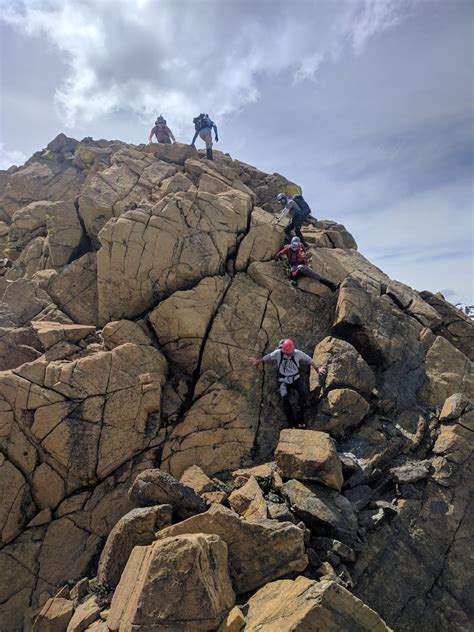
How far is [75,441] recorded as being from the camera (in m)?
16.4

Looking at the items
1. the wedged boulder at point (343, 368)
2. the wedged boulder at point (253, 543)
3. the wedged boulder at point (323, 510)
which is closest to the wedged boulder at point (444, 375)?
the wedged boulder at point (343, 368)

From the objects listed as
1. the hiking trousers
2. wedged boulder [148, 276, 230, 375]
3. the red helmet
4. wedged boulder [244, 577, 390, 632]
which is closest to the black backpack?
wedged boulder [148, 276, 230, 375]

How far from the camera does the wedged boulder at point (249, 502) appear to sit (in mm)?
12602

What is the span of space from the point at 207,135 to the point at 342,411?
28.5 metres

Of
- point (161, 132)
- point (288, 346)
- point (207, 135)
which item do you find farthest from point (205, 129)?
point (288, 346)

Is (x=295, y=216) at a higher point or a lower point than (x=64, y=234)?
higher

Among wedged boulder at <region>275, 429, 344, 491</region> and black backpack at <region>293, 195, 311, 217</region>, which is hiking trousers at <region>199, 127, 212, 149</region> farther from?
wedged boulder at <region>275, 429, 344, 491</region>

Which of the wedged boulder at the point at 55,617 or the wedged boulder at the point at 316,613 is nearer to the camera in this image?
the wedged boulder at the point at 316,613

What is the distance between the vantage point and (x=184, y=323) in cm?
1970

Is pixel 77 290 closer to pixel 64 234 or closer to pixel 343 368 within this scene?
pixel 64 234

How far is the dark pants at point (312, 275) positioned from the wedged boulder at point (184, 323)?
17.6 feet

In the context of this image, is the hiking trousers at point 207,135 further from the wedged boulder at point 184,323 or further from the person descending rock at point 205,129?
the wedged boulder at point 184,323

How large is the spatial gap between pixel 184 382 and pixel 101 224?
13000 millimetres

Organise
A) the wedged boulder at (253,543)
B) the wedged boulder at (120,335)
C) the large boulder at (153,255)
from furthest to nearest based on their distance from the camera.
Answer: the large boulder at (153,255) < the wedged boulder at (120,335) < the wedged boulder at (253,543)
